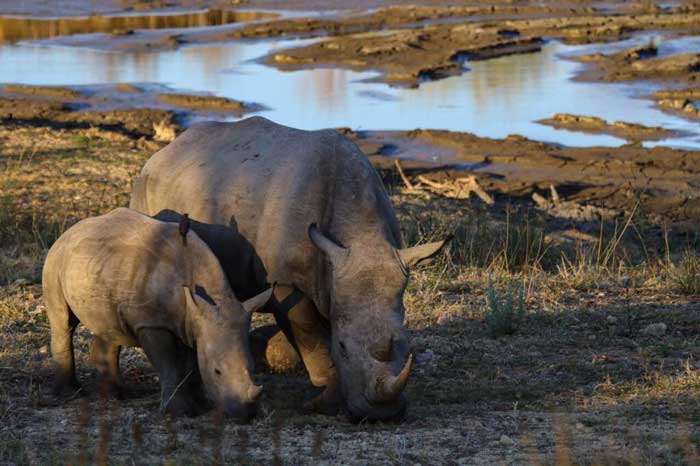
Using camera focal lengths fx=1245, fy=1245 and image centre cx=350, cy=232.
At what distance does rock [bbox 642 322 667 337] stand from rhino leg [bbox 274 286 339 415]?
246 cm

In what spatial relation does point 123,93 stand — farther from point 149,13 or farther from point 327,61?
point 149,13

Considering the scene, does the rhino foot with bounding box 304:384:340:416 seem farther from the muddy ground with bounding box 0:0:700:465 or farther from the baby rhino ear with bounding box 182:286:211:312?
the baby rhino ear with bounding box 182:286:211:312

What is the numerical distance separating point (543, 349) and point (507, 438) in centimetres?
206

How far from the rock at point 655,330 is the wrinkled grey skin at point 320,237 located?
2305 mm

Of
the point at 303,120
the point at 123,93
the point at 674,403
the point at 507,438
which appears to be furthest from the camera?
the point at 123,93

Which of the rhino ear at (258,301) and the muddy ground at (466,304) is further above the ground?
the rhino ear at (258,301)

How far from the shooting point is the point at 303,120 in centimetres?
1955

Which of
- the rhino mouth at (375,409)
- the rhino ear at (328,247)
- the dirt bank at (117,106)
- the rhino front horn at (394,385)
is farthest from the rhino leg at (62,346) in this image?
the dirt bank at (117,106)

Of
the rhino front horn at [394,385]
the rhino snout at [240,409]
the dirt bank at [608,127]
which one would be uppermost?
the rhino front horn at [394,385]

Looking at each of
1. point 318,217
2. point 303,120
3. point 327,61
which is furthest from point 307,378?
point 327,61

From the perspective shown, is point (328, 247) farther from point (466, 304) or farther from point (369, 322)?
point (466, 304)

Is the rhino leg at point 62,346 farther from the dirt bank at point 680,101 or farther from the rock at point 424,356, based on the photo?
the dirt bank at point 680,101

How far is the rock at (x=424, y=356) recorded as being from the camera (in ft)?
25.4

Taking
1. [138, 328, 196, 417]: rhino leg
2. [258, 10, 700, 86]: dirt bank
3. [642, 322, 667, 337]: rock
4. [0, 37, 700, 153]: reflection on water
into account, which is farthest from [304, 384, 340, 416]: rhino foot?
[258, 10, 700, 86]: dirt bank
